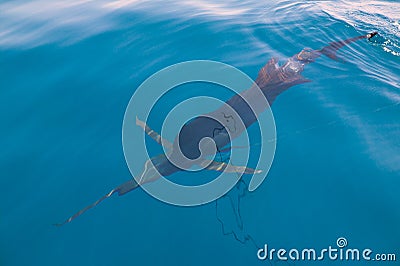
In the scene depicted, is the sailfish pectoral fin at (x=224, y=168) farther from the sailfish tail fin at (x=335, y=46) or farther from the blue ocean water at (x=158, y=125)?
the sailfish tail fin at (x=335, y=46)

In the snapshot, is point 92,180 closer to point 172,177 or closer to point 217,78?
point 172,177

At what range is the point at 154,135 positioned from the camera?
12.8 ft

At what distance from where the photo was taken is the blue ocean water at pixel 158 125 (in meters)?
3.11

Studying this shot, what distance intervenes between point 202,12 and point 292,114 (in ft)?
11.3

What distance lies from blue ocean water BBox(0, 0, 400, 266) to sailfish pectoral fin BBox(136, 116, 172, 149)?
0.33 metres

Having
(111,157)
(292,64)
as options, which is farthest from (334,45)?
(111,157)

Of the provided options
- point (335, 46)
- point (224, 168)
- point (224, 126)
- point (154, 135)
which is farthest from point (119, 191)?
point (335, 46)

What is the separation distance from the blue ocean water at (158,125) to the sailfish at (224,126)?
0.59 ft

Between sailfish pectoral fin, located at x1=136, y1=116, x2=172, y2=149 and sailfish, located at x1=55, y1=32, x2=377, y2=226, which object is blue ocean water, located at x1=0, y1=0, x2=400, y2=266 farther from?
sailfish pectoral fin, located at x1=136, y1=116, x2=172, y2=149

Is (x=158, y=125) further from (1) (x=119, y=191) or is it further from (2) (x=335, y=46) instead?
(2) (x=335, y=46)

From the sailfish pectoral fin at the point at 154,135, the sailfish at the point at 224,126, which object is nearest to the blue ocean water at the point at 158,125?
the sailfish at the point at 224,126

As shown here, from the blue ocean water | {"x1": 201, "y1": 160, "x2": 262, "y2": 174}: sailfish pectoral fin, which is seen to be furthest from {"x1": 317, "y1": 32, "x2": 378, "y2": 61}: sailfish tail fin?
{"x1": 201, "y1": 160, "x2": 262, "y2": 174}: sailfish pectoral fin

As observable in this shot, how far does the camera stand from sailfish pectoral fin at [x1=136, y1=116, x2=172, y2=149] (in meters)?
3.65

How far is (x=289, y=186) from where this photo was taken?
11.4 ft
